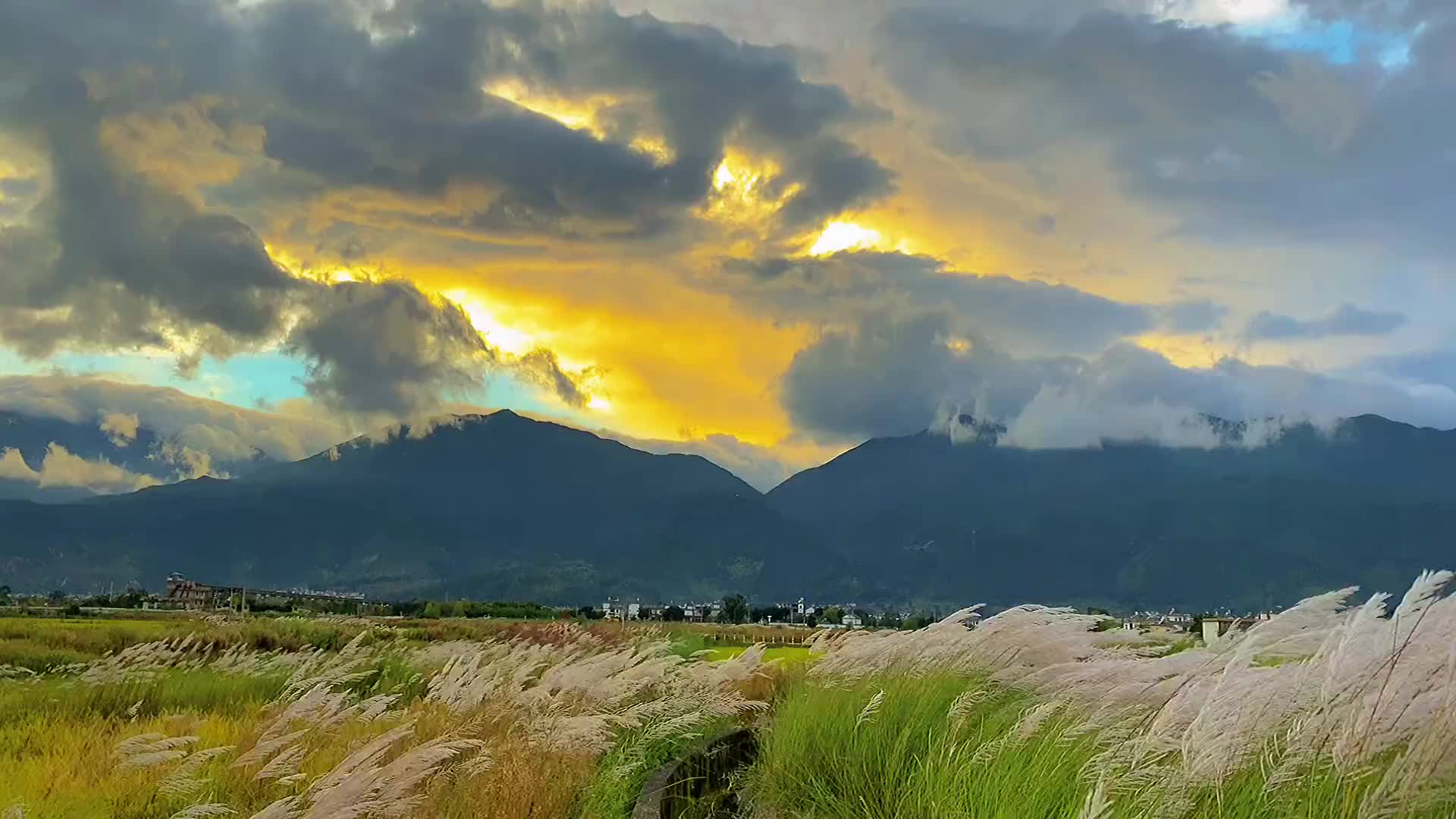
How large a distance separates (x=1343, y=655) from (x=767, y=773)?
171 inches

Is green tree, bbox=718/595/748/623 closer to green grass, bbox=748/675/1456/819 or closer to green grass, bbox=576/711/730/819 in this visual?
green grass, bbox=576/711/730/819

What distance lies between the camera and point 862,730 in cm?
738

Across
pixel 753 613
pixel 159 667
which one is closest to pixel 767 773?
pixel 159 667

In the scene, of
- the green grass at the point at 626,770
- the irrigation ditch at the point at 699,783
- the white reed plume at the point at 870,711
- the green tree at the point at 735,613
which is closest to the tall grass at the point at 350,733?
the green grass at the point at 626,770

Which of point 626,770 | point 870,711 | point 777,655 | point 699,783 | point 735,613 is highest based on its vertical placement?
point 870,711

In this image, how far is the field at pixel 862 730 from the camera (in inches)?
170

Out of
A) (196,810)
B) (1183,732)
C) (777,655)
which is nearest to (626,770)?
(196,810)

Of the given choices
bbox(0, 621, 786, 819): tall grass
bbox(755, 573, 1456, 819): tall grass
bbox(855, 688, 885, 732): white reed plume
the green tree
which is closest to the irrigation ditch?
bbox(0, 621, 786, 819): tall grass

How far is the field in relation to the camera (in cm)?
431

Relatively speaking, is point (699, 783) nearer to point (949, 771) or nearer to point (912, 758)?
point (912, 758)

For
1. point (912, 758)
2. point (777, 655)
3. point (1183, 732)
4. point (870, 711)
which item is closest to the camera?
point (1183, 732)

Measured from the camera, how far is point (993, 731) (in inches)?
255

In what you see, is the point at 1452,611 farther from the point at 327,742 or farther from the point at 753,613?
the point at 753,613

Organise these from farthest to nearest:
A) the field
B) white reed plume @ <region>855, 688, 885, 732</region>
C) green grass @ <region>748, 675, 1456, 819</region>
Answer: white reed plume @ <region>855, 688, 885, 732</region> < green grass @ <region>748, 675, 1456, 819</region> < the field
